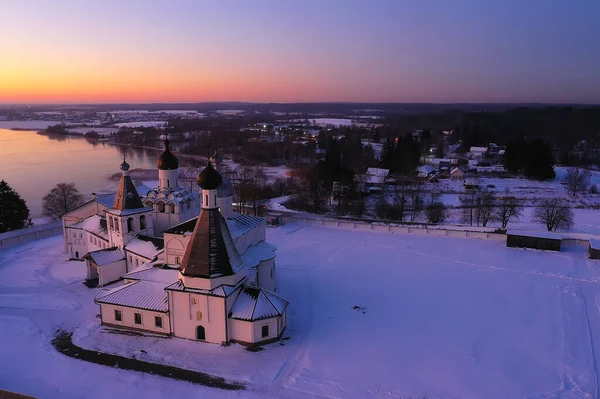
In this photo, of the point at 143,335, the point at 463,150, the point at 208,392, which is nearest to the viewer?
the point at 208,392

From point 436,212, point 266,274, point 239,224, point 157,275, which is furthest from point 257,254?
point 436,212

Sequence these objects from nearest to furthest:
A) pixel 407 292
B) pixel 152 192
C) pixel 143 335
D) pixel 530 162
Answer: pixel 143 335, pixel 407 292, pixel 152 192, pixel 530 162

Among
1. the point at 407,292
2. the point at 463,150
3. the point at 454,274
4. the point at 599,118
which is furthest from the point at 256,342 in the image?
the point at 599,118

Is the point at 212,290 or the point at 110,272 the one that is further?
the point at 110,272

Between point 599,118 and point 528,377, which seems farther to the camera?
point 599,118

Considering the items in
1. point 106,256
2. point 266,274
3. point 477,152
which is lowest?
point 266,274

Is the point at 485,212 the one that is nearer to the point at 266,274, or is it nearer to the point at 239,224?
the point at 266,274

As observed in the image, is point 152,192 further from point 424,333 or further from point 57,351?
point 424,333

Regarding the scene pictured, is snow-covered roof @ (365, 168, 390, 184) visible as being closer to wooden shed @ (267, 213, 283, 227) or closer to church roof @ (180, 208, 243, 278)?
wooden shed @ (267, 213, 283, 227)
